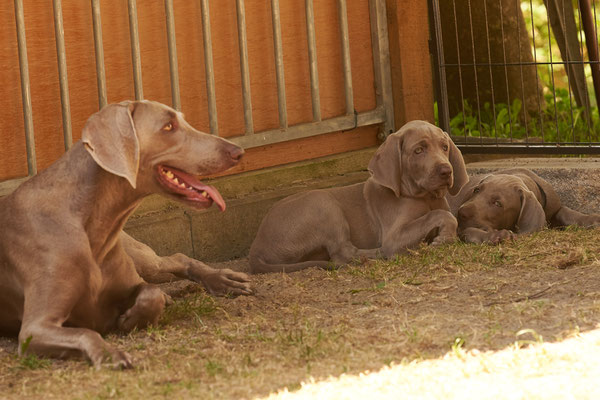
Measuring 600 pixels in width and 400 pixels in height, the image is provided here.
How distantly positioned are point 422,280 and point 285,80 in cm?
280

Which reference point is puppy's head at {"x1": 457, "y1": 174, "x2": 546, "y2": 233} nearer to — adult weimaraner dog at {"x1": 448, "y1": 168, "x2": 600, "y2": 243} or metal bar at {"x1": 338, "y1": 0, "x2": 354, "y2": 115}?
adult weimaraner dog at {"x1": 448, "y1": 168, "x2": 600, "y2": 243}

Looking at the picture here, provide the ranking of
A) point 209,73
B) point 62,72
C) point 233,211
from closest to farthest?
point 62,72 → point 209,73 → point 233,211

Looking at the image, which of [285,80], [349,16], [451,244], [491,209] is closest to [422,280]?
[451,244]

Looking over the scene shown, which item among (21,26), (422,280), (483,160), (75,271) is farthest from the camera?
(483,160)

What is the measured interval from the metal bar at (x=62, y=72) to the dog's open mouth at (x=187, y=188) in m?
2.10

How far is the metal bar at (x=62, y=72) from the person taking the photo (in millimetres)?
6773

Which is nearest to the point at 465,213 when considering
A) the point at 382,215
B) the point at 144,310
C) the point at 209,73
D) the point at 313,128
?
the point at 382,215

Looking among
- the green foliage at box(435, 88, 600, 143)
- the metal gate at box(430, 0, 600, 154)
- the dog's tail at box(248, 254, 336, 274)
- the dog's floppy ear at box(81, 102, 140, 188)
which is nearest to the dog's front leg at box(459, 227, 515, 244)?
the dog's tail at box(248, 254, 336, 274)

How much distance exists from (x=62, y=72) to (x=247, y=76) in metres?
1.52

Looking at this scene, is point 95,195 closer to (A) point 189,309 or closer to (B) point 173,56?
(A) point 189,309

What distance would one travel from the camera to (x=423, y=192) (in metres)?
7.16

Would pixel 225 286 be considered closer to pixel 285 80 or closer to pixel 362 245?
pixel 362 245

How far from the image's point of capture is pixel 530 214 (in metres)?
7.35

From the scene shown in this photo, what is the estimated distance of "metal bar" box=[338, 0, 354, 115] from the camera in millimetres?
8423
